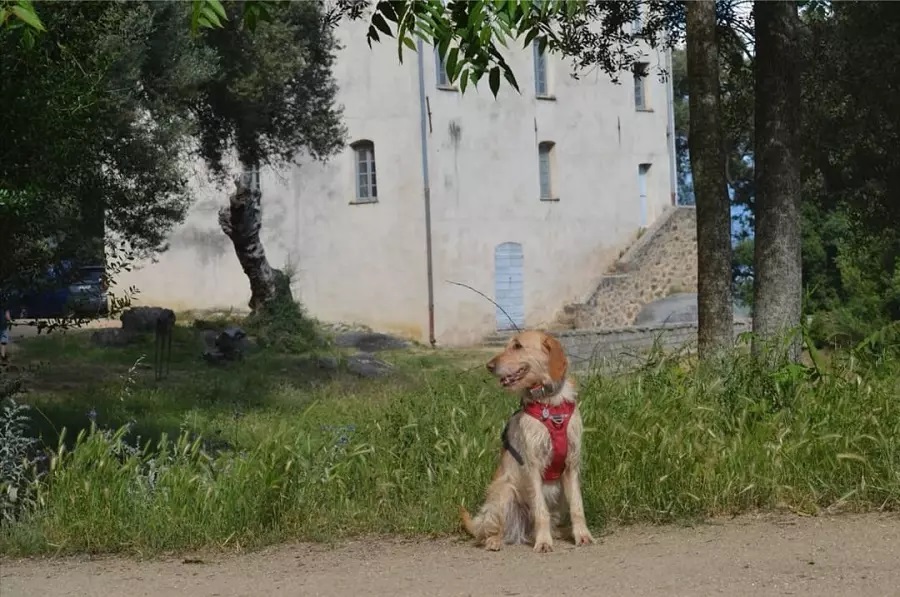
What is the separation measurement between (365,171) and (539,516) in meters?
23.4

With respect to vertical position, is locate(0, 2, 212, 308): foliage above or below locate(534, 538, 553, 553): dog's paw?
above

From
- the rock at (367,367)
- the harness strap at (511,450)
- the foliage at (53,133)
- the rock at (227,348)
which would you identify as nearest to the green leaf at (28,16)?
the foliage at (53,133)

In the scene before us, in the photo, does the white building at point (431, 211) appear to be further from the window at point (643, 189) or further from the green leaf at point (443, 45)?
the green leaf at point (443, 45)

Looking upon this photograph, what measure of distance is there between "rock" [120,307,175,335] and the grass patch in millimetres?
15683

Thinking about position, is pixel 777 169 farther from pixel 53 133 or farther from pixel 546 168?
Answer: pixel 546 168

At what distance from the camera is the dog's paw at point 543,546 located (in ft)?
20.6

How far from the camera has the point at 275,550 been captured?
22.0 feet

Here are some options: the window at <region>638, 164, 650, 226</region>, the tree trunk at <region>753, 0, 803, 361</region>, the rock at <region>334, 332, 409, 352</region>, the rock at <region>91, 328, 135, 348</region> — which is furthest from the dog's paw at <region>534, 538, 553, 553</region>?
the window at <region>638, 164, 650, 226</region>

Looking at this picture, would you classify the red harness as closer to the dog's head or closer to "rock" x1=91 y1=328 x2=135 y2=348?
the dog's head

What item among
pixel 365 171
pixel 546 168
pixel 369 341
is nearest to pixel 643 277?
pixel 546 168

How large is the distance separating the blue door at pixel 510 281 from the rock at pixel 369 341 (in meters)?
3.35

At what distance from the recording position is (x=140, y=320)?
24016 millimetres

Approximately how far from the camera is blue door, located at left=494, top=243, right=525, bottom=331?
30.0 meters

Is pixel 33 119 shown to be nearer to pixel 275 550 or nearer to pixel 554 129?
pixel 275 550
